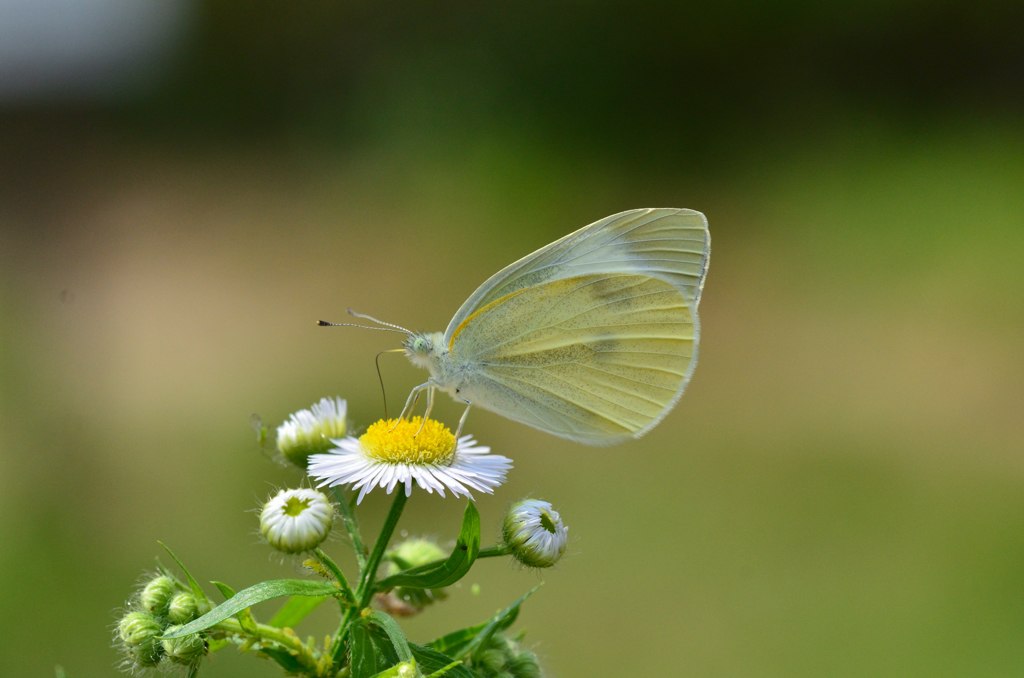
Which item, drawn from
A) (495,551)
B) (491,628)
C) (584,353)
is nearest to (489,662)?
(491,628)

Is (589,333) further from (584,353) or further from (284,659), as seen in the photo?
(284,659)

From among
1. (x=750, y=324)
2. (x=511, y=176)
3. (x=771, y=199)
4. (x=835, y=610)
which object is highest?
(x=771, y=199)

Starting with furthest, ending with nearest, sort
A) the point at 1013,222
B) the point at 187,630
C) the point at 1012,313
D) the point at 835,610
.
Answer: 1. the point at 1013,222
2. the point at 1012,313
3. the point at 835,610
4. the point at 187,630

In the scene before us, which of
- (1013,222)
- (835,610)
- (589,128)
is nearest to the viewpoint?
(835,610)

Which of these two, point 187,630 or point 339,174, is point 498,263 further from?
point 187,630

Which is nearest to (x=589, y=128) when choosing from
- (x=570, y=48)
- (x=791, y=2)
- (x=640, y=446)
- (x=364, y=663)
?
(x=570, y=48)

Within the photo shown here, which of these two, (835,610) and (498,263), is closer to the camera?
(835,610)

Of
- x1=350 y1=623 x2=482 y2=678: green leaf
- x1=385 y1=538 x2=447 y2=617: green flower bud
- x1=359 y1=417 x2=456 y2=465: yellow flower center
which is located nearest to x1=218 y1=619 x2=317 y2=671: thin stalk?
x1=350 y1=623 x2=482 y2=678: green leaf
